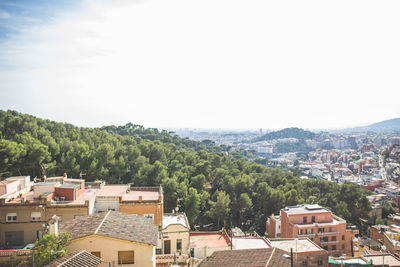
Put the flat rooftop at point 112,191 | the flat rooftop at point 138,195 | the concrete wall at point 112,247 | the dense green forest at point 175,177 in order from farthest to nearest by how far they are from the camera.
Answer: the dense green forest at point 175,177 < the flat rooftop at point 138,195 < the flat rooftop at point 112,191 < the concrete wall at point 112,247

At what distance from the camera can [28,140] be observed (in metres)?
34.4

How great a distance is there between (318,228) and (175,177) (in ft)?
58.4

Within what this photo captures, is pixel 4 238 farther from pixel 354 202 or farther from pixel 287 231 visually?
pixel 354 202

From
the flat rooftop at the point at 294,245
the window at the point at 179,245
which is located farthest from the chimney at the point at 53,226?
the flat rooftop at the point at 294,245

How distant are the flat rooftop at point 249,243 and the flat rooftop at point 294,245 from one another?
2.80 ft

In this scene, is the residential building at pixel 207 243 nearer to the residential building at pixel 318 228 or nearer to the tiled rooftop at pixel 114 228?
the tiled rooftop at pixel 114 228

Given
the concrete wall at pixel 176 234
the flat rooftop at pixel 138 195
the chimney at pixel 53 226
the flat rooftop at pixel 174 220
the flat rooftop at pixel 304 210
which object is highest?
the chimney at pixel 53 226

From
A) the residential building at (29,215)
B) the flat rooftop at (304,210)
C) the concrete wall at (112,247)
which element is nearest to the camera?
the concrete wall at (112,247)

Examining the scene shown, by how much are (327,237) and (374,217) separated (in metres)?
26.5

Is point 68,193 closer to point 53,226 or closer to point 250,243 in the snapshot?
point 53,226

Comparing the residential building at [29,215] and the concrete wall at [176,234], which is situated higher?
the residential building at [29,215]

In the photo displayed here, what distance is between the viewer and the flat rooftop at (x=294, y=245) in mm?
20308

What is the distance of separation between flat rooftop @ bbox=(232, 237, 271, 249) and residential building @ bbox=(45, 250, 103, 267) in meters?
12.4

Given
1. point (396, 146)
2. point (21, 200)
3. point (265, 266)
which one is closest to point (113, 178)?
point (21, 200)
